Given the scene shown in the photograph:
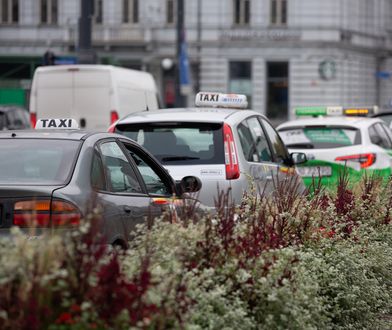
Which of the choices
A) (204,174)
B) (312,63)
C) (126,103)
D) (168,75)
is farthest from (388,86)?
(204,174)

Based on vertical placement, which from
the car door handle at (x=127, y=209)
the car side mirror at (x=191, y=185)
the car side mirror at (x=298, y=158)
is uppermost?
the car side mirror at (x=191, y=185)

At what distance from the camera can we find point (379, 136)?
56.0ft

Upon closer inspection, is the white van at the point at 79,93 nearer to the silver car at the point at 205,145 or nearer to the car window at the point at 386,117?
the car window at the point at 386,117

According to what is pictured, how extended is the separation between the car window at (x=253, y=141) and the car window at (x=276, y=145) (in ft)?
0.70

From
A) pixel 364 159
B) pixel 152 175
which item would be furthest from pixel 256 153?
pixel 364 159

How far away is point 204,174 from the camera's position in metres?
10.8

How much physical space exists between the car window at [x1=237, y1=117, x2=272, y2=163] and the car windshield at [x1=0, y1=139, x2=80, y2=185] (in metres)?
3.84

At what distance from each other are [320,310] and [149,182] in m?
2.48

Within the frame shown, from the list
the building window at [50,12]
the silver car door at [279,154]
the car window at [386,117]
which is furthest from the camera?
the building window at [50,12]

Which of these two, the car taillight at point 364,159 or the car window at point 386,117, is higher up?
the car window at point 386,117

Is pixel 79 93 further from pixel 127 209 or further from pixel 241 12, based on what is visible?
pixel 241 12

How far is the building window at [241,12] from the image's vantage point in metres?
63.4

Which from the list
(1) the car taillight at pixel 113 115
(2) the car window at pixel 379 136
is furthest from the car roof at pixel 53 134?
A: (1) the car taillight at pixel 113 115

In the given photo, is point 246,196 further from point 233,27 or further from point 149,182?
point 233,27
